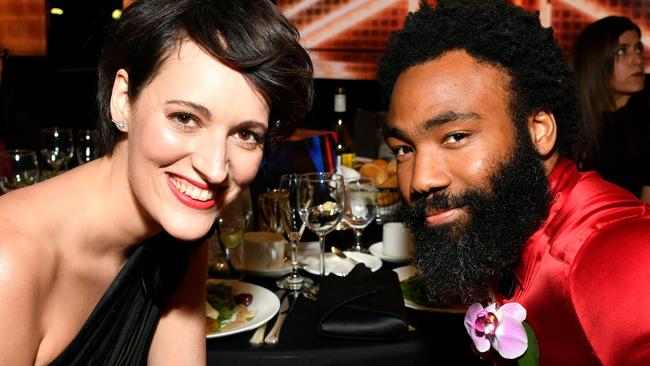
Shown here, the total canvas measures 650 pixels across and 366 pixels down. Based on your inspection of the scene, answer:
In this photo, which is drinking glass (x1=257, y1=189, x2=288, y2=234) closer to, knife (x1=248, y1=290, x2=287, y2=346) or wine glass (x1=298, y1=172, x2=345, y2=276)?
wine glass (x1=298, y1=172, x2=345, y2=276)

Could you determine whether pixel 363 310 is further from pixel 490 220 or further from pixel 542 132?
pixel 542 132

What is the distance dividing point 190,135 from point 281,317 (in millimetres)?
675

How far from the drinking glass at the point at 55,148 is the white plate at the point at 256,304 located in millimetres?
1650

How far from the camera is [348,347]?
63.7 inches

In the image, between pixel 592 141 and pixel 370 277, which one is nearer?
pixel 370 277

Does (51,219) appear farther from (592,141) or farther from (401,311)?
(592,141)

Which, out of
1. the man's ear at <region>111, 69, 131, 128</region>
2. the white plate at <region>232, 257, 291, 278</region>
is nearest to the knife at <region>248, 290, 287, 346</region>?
the white plate at <region>232, 257, 291, 278</region>

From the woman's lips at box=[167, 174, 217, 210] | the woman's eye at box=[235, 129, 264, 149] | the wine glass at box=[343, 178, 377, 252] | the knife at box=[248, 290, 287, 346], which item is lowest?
the knife at box=[248, 290, 287, 346]

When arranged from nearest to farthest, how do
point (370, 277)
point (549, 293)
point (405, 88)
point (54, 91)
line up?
point (549, 293) → point (405, 88) → point (370, 277) → point (54, 91)

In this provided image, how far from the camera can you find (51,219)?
4.53 feet

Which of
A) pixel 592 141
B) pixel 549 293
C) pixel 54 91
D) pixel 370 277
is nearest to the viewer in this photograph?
pixel 549 293

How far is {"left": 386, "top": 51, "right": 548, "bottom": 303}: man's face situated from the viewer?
146 cm

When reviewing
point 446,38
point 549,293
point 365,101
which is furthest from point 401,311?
point 365,101

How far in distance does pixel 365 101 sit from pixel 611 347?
6.05m
